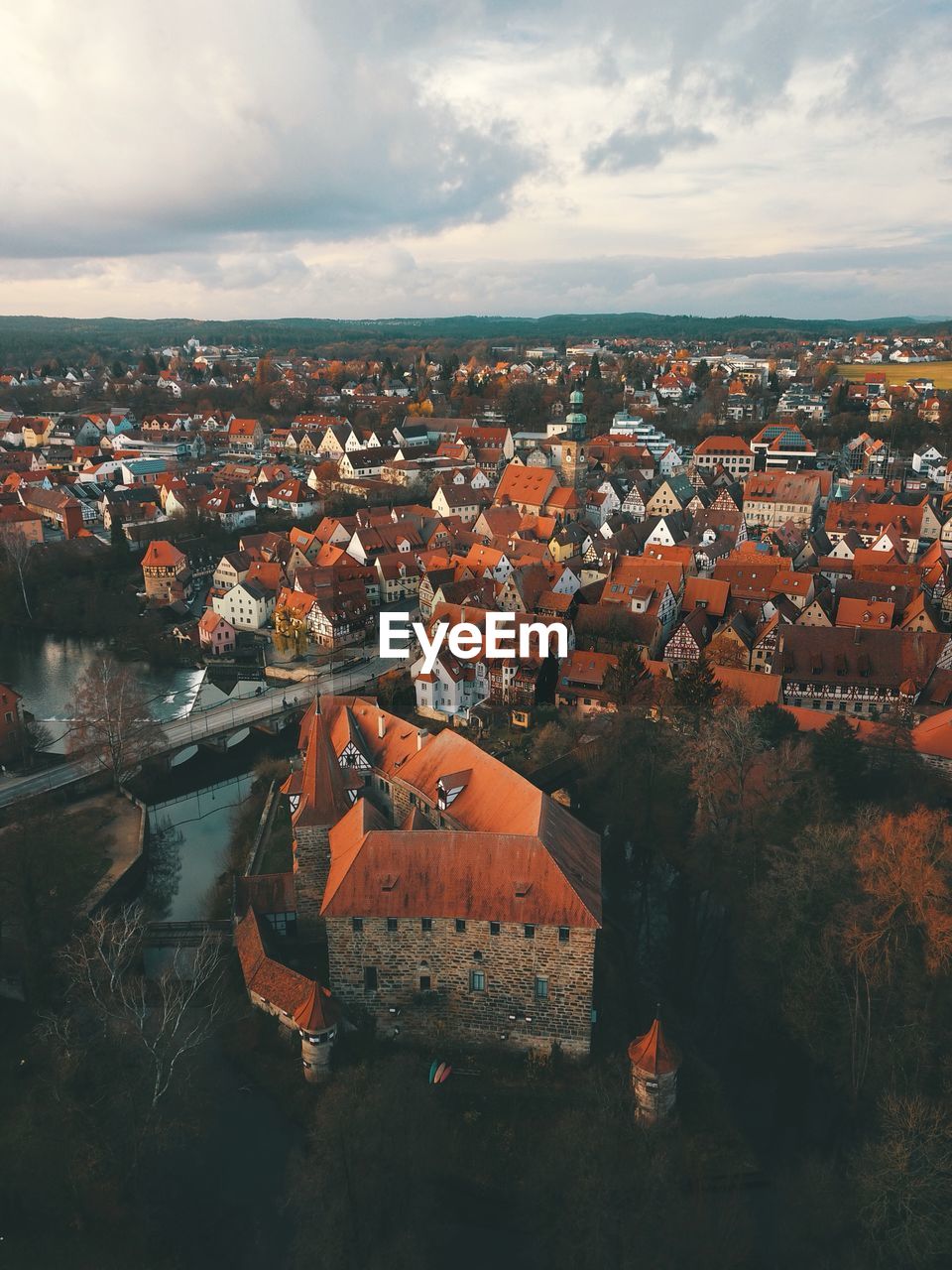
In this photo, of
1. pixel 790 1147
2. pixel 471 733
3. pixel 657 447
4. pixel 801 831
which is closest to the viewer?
pixel 790 1147

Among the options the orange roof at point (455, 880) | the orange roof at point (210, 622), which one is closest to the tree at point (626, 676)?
the orange roof at point (455, 880)

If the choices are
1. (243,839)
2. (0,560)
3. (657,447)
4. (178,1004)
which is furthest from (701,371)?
(178,1004)

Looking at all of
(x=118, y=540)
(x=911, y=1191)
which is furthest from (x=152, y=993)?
(x=118, y=540)

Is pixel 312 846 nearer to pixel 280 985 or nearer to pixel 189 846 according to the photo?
pixel 280 985

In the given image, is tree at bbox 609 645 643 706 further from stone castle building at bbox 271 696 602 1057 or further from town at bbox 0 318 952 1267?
stone castle building at bbox 271 696 602 1057

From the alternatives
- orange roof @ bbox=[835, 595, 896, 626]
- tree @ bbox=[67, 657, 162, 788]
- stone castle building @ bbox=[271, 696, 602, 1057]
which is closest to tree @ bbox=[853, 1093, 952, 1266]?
stone castle building @ bbox=[271, 696, 602, 1057]

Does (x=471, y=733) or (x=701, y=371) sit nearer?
(x=471, y=733)

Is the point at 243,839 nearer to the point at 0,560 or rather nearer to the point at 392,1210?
the point at 392,1210
